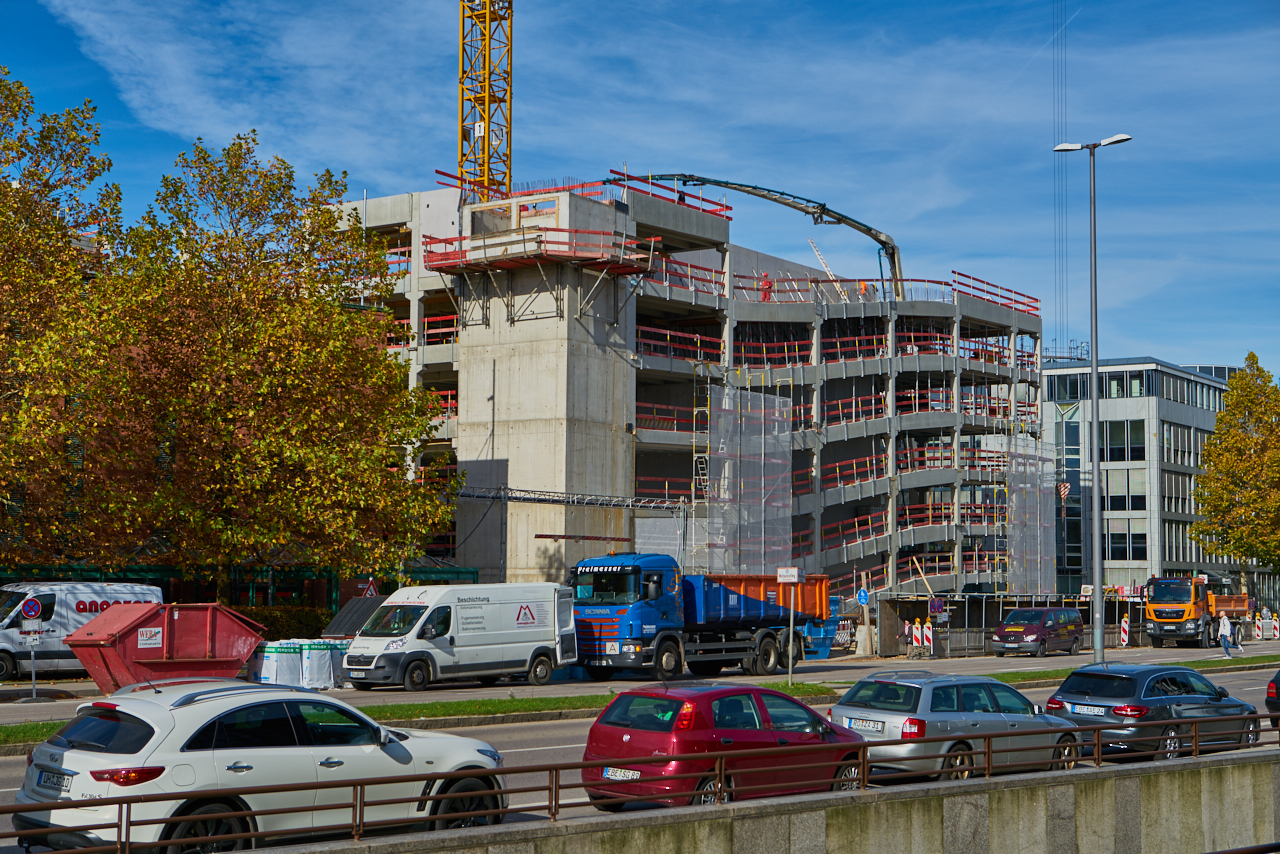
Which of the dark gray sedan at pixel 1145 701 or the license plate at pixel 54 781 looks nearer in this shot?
the license plate at pixel 54 781

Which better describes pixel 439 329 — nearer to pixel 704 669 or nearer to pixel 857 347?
pixel 857 347

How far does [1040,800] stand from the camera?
12711mm

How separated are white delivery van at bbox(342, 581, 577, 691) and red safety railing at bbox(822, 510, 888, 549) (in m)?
28.3

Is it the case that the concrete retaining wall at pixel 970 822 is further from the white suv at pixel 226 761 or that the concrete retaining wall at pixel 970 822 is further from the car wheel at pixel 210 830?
the car wheel at pixel 210 830

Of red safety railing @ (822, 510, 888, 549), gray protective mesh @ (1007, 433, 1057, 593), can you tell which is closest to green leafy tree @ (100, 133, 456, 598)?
red safety railing @ (822, 510, 888, 549)

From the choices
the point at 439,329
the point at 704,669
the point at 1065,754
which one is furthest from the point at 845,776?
the point at 439,329

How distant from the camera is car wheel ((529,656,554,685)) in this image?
29406 millimetres

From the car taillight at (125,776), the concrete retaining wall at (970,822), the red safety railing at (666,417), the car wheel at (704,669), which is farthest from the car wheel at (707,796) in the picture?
the red safety railing at (666,417)

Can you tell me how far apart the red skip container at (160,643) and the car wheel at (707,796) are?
1424cm

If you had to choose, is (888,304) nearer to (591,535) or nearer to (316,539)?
(591,535)

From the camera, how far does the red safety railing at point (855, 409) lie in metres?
58.2

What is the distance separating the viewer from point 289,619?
35281 mm

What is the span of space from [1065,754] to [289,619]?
989 inches

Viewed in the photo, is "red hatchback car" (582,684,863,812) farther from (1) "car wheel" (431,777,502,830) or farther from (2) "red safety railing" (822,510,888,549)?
(2) "red safety railing" (822,510,888,549)
